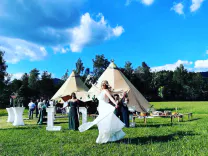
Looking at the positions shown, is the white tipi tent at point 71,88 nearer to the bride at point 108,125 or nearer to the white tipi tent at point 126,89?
the white tipi tent at point 126,89

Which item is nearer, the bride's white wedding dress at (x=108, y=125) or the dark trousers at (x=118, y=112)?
the bride's white wedding dress at (x=108, y=125)

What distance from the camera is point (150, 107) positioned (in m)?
22.2

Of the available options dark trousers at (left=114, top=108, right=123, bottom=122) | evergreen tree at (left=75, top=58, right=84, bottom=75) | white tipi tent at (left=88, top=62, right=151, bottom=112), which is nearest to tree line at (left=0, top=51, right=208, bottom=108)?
evergreen tree at (left=75, top=58, right=84, bottom=75)

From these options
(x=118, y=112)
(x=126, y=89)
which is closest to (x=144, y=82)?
(x=126, y=89)

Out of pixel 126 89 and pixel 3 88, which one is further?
pixel 3 88

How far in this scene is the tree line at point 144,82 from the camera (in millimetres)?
58550

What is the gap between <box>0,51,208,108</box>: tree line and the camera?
5855cm

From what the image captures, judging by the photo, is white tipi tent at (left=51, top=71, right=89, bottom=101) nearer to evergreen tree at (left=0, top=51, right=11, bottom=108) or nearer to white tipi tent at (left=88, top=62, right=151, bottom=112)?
white tipi tent at (left=88, top=62, right=151, bottom=112)

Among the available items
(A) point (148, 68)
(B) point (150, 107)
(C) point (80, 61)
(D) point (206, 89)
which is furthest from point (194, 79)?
(B) point (150, 107)

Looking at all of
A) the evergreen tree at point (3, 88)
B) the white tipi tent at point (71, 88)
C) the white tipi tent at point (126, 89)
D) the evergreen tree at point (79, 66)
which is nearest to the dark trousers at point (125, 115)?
the white tipi tent at point (126, 89)

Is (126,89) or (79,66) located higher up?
(79,66)

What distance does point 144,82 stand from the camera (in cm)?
6844

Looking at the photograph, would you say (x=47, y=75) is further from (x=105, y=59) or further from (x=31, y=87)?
(x=105, y=59)

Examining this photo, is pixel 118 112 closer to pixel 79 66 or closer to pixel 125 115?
pixel 125 115
